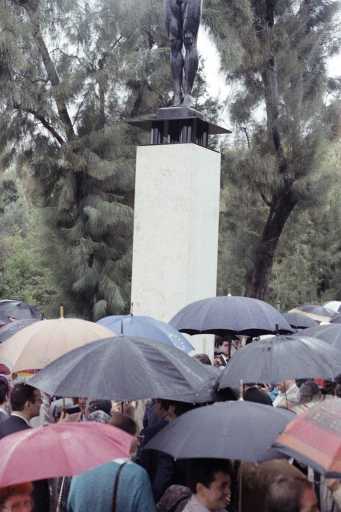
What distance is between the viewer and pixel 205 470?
3.62 meters

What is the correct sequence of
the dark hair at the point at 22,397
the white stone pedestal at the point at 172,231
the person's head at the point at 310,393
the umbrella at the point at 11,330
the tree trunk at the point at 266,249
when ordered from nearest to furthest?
1. the dark hair at the point at 22,397
2. the person's head at the point at 310,393
3. the umbrella at the point at 11,330
4. the white stone pedestal at the point at 172,231
5. the tree trunk at the point at 266,249

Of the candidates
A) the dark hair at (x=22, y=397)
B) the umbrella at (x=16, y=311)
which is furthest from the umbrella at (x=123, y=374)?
the umbrella at (x=16, y=311)

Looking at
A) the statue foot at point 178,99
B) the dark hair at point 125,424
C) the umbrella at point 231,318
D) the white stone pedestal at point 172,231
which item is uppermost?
the statue foot at point 178,99

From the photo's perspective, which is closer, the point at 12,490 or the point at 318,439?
the point at 12,490

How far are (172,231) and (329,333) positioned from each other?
4.78 metres

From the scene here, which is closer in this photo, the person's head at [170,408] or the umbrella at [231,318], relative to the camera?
the person's head at [170,408]

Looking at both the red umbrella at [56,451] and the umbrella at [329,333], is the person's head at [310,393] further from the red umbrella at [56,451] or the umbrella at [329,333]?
the red umbrella at [56,451]

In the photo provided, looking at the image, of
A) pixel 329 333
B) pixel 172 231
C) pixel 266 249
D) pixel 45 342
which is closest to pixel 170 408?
pixel 45 342

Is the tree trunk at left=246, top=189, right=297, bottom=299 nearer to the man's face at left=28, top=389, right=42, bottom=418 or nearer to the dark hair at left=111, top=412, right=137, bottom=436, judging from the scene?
the man's face at left=28, top=389, right=42, bottom=418

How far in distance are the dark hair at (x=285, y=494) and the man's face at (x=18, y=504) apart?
962mm

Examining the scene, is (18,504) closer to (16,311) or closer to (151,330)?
(151,330)

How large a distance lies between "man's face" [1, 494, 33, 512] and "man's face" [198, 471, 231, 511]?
2.53 ft

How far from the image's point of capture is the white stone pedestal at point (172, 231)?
11.6m

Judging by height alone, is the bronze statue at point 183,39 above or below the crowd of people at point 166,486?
above
